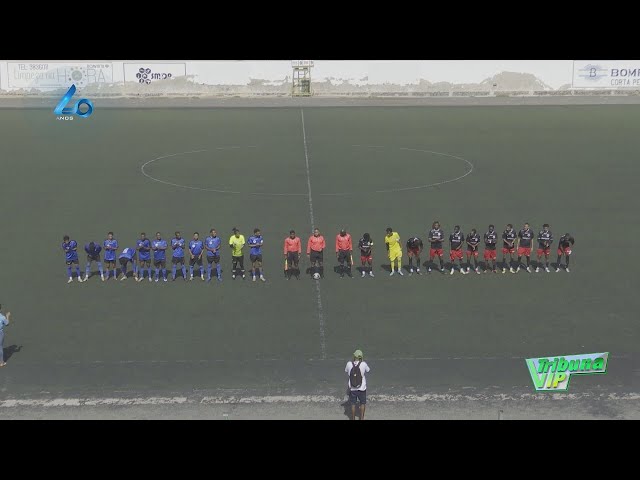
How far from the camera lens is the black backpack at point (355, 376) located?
14.2 m

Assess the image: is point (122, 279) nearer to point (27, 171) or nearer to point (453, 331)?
point (453, 331)

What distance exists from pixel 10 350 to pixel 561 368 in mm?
12152

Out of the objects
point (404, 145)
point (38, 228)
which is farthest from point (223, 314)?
point (404, 145)

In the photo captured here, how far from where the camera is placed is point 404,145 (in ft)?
144

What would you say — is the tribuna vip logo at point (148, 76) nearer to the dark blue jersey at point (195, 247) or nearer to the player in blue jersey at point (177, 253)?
the player in blue jersey at point (177, 253)

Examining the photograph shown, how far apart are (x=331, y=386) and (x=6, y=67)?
56629 millimetres

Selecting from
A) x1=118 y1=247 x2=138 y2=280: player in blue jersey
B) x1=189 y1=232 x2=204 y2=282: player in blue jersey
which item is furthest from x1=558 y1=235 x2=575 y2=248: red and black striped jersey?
x1=118 y1=247 x2=138 y2=280: player in blue jersey

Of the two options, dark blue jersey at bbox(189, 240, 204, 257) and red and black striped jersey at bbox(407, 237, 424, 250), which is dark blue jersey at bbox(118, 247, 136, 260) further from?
red and black striped jersey at bbox(407, 237, 424, 250)

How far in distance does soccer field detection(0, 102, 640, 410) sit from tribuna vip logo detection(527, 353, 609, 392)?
0.36 metres

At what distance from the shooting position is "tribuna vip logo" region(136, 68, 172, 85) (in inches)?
2554

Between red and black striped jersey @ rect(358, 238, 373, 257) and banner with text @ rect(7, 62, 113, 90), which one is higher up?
banner with text @ rect(7, 62, 113, 90)

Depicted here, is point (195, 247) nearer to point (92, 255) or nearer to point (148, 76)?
point (92, 255)

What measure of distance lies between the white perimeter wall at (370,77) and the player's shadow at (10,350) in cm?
4956

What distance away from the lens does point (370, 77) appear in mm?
65688
